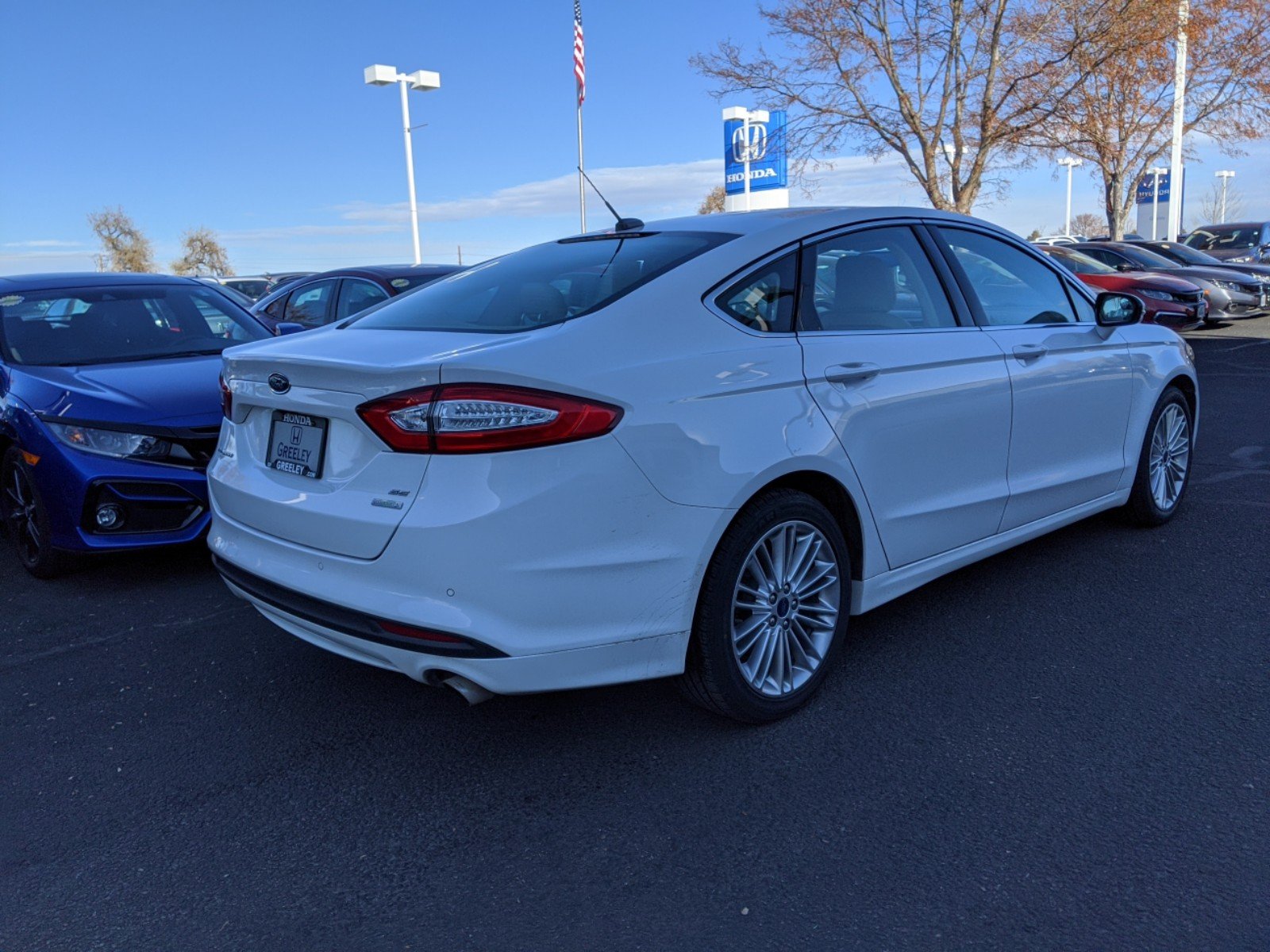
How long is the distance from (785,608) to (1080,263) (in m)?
14.8

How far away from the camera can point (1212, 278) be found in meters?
17.2

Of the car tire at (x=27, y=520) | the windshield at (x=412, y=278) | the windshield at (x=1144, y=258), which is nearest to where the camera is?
the car tire at (x=27, y=520)

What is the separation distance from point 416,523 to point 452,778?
87 cm

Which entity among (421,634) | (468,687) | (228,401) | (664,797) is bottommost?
(664,797)

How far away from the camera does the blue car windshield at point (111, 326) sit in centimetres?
557

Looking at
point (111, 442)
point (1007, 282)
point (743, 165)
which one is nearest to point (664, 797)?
point (1007, 282)

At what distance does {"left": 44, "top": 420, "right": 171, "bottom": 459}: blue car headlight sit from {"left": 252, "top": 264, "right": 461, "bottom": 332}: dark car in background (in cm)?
426

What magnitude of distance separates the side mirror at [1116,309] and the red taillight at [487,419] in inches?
122

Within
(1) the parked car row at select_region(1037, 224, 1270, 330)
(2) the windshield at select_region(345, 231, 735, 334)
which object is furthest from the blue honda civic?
(1) the parked car row at select_region(1037, 224, 1270, 330)

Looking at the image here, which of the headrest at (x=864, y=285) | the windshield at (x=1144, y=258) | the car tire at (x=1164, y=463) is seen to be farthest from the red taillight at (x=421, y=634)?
the windshield at (x=1144, y=258)

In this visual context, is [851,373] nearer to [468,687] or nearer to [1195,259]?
[468,687]

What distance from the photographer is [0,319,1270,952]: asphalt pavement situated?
7.83 feet

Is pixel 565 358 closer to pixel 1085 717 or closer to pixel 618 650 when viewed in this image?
pixel 618 650

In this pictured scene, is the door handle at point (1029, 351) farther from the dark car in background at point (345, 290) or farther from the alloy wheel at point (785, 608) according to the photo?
the dark car in background at point (345, 290)
